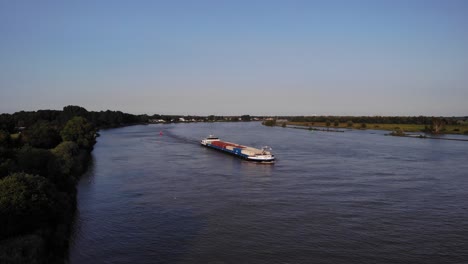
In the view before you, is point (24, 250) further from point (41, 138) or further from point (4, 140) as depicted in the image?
point (41, 138)

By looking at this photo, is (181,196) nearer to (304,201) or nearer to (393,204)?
(304,201)

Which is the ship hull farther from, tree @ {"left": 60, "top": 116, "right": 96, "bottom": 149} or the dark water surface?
tree @ {"left": 60, "top": 116, "right": 96, "bottom": 149}

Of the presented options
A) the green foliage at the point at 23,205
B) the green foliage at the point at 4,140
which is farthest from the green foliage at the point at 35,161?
the green foliage at the point at 4,140

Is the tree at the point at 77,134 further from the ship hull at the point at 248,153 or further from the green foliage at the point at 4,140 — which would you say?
the ship hull at the point at 248,153

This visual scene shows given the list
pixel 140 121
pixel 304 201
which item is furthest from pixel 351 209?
pixel 140 121

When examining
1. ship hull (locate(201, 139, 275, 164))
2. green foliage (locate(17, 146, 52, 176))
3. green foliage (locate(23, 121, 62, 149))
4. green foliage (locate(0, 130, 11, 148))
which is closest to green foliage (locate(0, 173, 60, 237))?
green foliage (locate(17, 146, 52, 176))

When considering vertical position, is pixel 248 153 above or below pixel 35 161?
below

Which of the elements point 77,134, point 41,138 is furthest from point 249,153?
point 41,138
